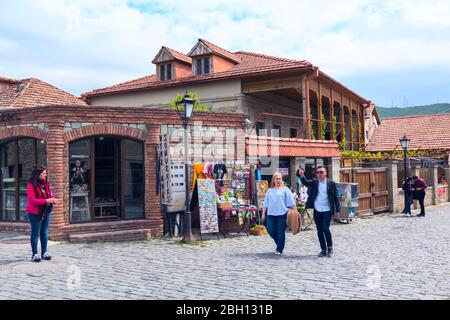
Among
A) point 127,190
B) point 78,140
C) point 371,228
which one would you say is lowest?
point 371,228

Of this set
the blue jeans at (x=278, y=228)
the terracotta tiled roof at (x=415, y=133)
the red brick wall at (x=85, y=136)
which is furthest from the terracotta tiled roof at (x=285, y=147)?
the terracotta tiled roof at (x=415, y=133)

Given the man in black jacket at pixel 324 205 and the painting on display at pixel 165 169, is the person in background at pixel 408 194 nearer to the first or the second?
the man in black jacket at pixel 324 205

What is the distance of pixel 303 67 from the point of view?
57.7 ft

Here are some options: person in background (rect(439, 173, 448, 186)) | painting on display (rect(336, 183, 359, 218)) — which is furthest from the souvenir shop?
person in background (rect(439, 173, 448, 186))

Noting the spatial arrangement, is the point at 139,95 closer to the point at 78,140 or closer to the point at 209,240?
the point at 78,140

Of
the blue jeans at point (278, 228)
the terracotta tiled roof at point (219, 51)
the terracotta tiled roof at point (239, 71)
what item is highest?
the terracotta tiled roof at point (219, 51)

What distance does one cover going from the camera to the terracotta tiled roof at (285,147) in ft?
41.7

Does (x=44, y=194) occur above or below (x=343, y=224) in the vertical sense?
above

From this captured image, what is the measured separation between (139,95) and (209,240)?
14005mm

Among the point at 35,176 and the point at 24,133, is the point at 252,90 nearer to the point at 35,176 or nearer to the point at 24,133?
the point at 24,133

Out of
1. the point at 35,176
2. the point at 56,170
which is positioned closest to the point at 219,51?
the point at 56,170

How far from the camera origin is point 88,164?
426 inches

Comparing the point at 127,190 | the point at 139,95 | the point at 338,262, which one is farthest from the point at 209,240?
the point at 139,95
